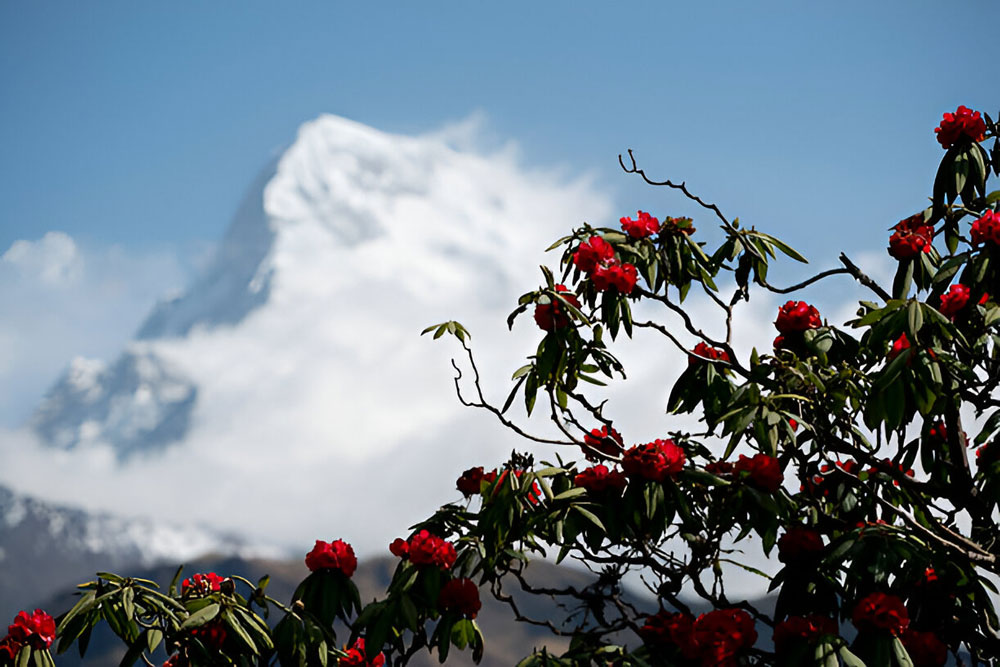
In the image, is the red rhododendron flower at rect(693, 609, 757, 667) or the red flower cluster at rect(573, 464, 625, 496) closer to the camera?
the red rhododendron flower at rect(693, 609, 757, 667)

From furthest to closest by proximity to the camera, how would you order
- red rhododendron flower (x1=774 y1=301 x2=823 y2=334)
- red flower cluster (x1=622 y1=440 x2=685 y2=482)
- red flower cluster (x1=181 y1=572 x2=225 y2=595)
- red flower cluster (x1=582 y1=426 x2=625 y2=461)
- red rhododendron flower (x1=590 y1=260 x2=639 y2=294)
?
1. red rhododendron flower (x1=774 y1=301 x2=823 y2=334)
2. red flower cluster (x1=582 y1=426 x2=625 y2=461)
3. red rhododendron flower (x1=590 y1=260 x2=639 y2=294)
4. red flower cluster (x1=181 y1=572 x2=225 y2=595)
5. red flower cluster (x1=622 y1=440 x2=685 y2=482)

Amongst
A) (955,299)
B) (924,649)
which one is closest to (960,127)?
(955,299)

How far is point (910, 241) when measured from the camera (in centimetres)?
311

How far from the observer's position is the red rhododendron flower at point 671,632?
8.18 feet

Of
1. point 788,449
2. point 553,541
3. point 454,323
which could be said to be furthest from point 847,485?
point 454,323

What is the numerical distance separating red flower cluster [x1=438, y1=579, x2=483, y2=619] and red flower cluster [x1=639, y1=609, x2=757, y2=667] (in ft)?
1.89

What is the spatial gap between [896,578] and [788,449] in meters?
0.48

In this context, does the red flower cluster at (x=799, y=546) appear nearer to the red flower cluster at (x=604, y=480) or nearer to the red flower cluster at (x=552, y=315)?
the red flower cluster at (x=604, y=480)

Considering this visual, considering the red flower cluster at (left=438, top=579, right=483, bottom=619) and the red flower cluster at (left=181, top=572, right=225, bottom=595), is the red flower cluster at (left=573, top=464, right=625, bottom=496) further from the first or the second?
the red flower cluster at (left=181, top=572, right=225, bottom=595)

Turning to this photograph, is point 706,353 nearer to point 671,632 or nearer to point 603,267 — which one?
point 603,267

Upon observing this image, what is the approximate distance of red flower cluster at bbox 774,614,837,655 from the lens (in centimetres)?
241

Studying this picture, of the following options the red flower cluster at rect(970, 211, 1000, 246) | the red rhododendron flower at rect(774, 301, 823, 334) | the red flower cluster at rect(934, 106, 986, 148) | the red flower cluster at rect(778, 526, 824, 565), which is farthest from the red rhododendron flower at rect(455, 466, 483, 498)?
the red flower cluster at rect(934, 106, 986, 148)

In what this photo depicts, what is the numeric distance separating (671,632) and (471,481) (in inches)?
31.9

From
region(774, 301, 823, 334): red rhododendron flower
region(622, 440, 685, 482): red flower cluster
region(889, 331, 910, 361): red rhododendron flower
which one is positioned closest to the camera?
region(889, 331, 910, 361): red rhododendron flower
